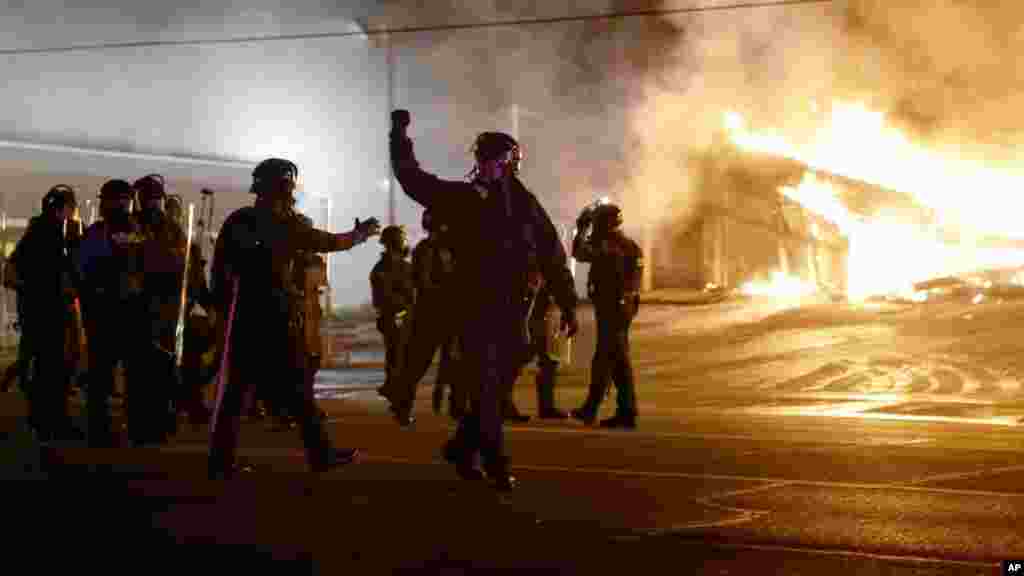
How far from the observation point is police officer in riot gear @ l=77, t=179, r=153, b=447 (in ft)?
30.5

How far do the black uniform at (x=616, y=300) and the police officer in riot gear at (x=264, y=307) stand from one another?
12.3 feet

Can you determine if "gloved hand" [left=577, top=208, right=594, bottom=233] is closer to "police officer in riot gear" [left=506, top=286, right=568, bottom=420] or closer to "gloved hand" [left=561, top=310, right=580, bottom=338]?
"police officer in riot gear" [left=506, top=286, right=568, bottom=420]

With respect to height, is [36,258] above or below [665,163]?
below

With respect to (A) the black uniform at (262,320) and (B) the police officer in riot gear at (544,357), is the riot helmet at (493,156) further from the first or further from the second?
(B) the police officer in riot gear at (544,357)

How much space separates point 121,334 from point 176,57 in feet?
73.3

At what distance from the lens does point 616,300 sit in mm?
11031

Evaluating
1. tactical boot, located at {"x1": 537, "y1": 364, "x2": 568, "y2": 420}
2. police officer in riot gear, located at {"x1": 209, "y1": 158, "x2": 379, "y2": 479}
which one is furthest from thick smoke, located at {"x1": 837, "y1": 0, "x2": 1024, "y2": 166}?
police officer in riot gear, located at {"x1": 209, "y1": 158, "x2": 379, "y2": 479}

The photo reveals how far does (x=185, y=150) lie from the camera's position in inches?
1216

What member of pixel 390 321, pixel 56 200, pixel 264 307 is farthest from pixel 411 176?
pixel 390 321

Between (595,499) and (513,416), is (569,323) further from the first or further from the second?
(513,416)

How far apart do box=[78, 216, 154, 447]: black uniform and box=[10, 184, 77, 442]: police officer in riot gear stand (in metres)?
0.70

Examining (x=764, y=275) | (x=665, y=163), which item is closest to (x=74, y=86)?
(x=665, y=163)

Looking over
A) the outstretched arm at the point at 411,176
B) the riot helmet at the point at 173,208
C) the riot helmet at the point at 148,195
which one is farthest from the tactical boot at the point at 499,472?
the riot helmet at the point at 173,208

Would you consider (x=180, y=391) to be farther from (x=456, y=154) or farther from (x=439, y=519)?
(x=456, y=154)
